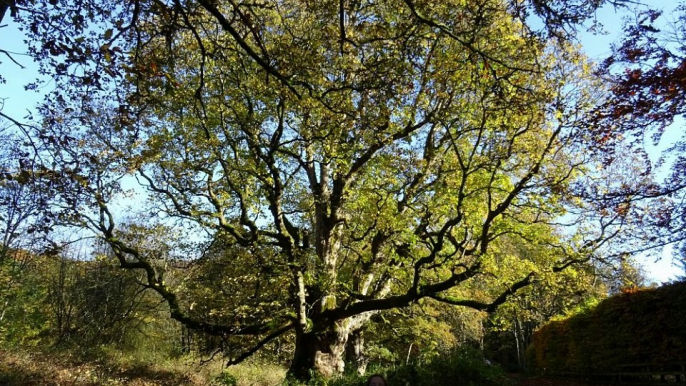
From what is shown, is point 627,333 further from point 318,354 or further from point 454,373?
point 318,354

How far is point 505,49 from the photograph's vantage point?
22.0 ft

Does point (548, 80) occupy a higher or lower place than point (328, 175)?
higher

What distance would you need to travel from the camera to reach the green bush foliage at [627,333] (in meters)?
9.98

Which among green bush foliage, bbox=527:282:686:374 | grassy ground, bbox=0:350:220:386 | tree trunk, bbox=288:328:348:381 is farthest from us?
tree trunk, bbox=288:328:348:381

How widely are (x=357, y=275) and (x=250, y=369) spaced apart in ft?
25.8

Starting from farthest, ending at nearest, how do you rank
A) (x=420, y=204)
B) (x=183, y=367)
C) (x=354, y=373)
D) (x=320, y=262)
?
(x=183, y=367) → (x=420, y=204) → (x=320, y=262) → (x=354, y=373)

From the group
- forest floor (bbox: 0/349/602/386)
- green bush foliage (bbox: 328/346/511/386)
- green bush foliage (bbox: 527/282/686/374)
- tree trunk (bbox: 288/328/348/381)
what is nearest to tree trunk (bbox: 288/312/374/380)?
tree trunk (bbox: 288/328/348/381)


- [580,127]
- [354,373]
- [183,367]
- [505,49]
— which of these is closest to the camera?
[505,49]

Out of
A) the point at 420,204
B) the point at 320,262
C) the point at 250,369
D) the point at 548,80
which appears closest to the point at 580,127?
the point at 548,80

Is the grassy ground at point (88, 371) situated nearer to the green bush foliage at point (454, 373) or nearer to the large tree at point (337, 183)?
the large tree at point (337, 183)

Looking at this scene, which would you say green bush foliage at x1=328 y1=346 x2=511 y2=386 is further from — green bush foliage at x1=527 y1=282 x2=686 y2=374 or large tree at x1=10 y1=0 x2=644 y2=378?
A: green bush foliage at x1=527 y1=282 x2=686 y2=374

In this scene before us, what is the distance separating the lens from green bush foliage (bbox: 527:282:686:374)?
9984 mm

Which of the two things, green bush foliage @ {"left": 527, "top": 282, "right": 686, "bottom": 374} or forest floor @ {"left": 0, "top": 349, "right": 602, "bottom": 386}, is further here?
forest floor @ {"left": 0, "top": 349, "right": 602, "bottom": 386}

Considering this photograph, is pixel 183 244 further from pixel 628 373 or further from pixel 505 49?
pixel 628 373
